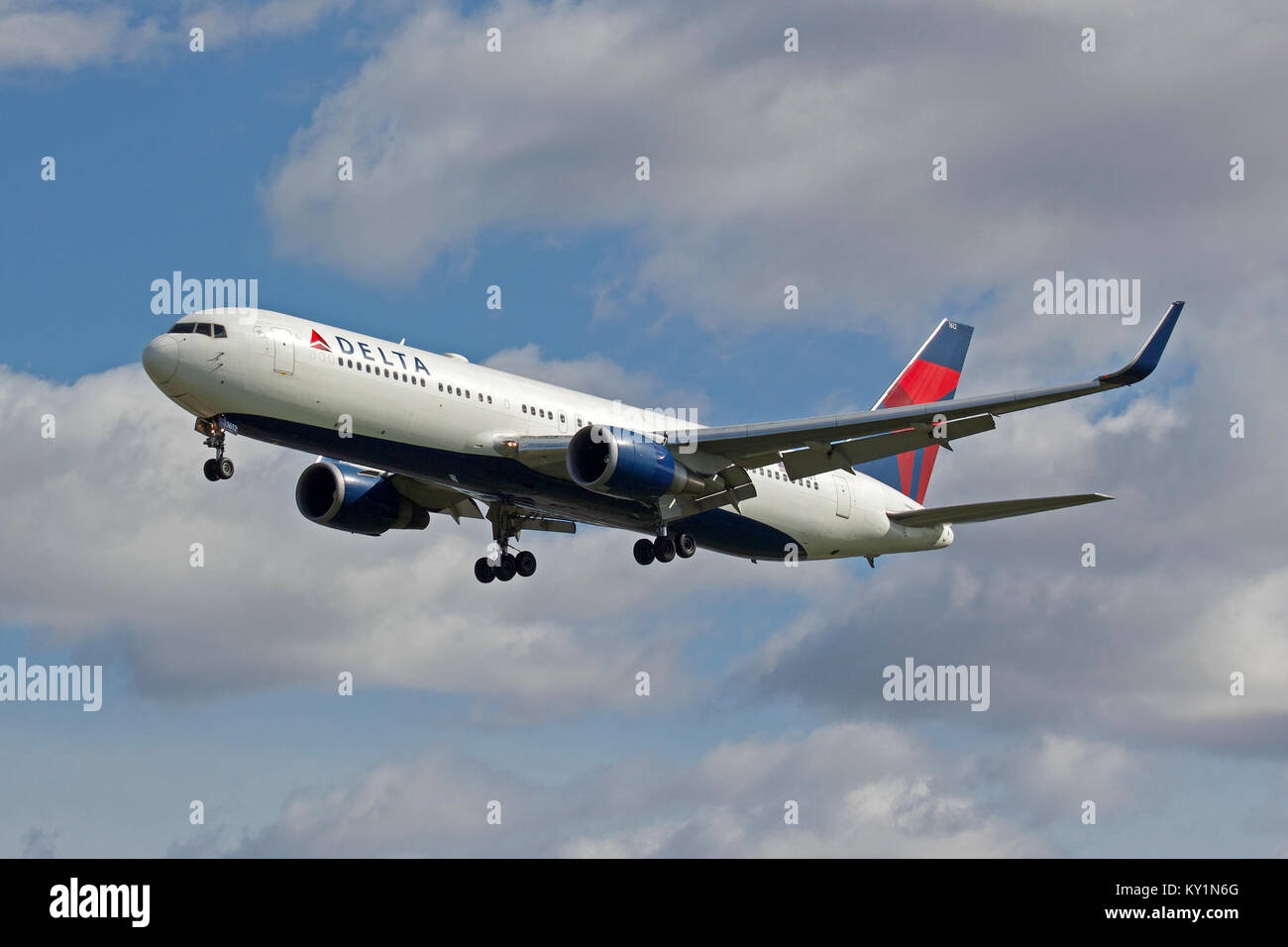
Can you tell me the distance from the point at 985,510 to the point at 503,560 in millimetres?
16025

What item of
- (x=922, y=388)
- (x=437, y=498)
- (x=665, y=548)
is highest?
(x=922, y=388)

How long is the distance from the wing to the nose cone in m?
15.0

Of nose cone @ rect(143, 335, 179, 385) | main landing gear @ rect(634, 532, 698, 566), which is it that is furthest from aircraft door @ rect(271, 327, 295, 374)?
main landing gear @ rect(634, 532, 698, 566)

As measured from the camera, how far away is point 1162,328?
134ft

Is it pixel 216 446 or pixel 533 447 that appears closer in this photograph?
pixel 216 446

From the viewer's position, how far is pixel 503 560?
5491 cm

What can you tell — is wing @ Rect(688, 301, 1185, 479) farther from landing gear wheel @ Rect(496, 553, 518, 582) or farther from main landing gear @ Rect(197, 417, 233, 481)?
main landing gear @ Rect(197, 417, 233, 481)

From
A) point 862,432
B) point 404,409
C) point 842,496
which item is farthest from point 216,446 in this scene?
point 842,496

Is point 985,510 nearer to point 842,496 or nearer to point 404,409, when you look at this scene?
point 842,496

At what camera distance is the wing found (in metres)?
44.0

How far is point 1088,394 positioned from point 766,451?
33.5ft

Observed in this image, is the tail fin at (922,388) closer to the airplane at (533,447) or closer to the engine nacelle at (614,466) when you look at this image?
the airplane at (533,447)

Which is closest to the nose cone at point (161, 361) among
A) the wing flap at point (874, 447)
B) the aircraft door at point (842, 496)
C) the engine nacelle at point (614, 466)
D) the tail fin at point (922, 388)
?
the engine nacelle at point (614, 466)

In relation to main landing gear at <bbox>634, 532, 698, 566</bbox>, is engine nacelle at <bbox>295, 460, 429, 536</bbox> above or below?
above
